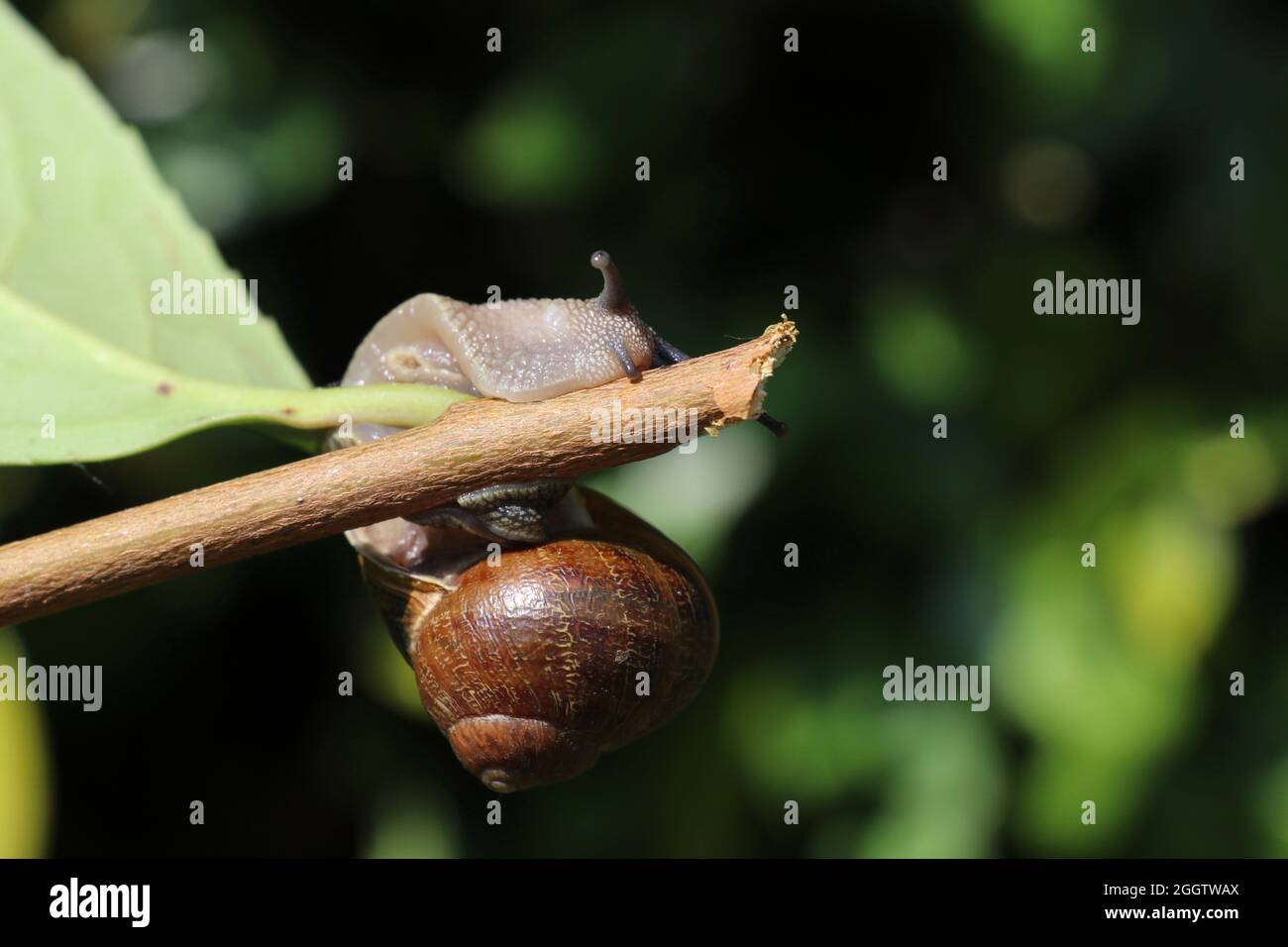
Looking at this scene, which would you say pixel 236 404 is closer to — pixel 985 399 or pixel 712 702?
pixel 712 702

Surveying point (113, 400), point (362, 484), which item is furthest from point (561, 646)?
point (113, 400)

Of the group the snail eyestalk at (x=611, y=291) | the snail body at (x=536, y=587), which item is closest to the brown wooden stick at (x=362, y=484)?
the snail body at (x=536, y=587)

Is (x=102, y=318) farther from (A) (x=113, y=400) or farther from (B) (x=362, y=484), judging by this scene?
(B) (x=362, y=484)

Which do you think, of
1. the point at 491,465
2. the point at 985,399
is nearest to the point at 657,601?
the point at 491,465

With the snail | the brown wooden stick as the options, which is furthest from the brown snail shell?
the brown wooden stick

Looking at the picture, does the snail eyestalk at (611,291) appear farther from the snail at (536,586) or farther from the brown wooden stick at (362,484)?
the brown wooden stick at (362,484)

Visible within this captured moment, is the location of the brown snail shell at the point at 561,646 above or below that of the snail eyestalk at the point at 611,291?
Answer: below
